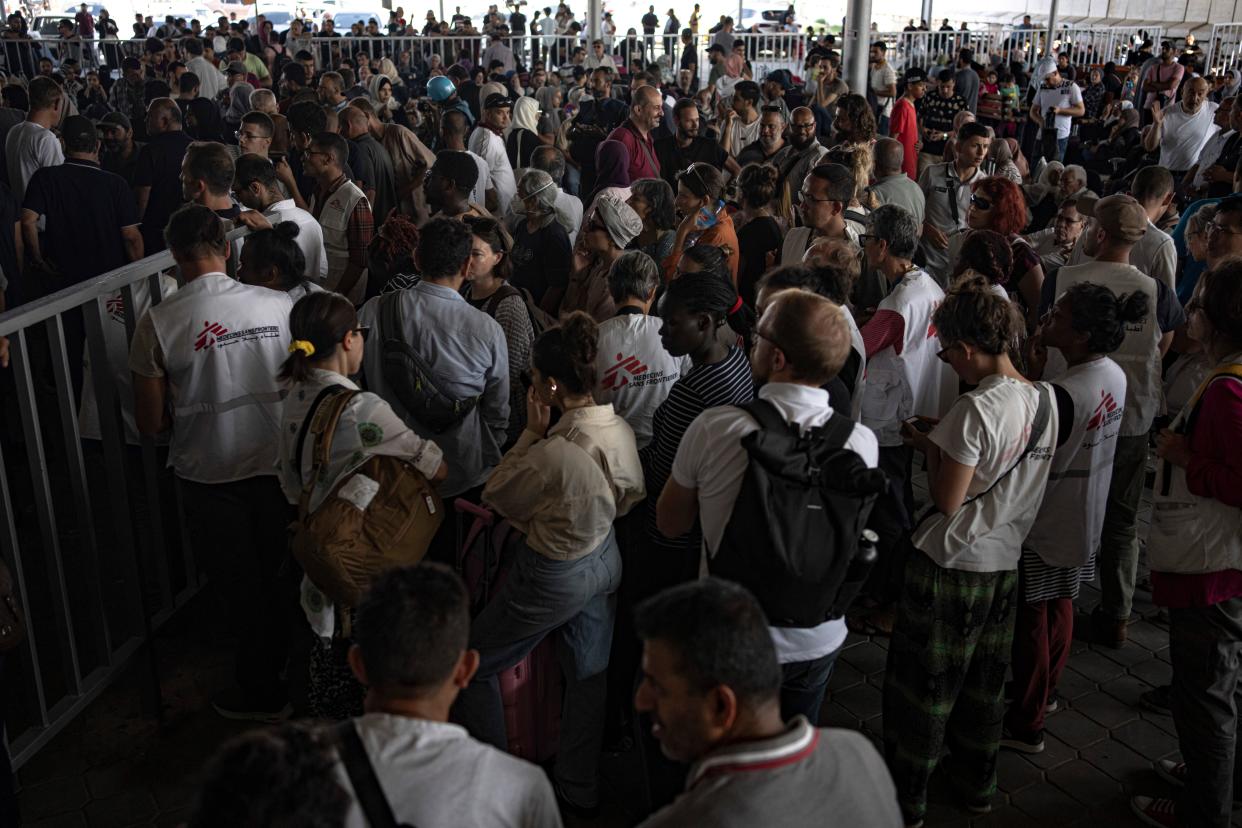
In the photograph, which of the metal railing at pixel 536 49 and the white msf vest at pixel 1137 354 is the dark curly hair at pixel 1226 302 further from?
the metal railing at pixel 536 49

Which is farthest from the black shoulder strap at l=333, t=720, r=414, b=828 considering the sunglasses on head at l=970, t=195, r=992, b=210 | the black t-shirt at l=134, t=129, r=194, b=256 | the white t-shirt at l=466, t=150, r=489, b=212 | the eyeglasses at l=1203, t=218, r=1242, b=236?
the black t-shirt at l=134, t=129, r=194, b=256

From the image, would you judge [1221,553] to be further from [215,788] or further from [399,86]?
[399,86]

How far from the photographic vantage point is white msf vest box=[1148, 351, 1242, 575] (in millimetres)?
3215

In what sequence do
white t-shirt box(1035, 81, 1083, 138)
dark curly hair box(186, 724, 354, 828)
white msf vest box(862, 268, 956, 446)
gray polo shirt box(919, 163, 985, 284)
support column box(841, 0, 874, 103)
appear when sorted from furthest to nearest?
white t-shirt box(1035, 81, 1083, 138) → support column box(841, 0, 874, 103) → gray polo shirt box(919, 163, 985, 284) → white msf vest box(862, 268, 956, 446) → dark curly hair box(186, 724, 354, 828)

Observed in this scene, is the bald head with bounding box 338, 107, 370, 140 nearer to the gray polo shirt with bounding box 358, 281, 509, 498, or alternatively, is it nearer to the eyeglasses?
the gray polo shirt with bounding box 358, 281, 509, 498

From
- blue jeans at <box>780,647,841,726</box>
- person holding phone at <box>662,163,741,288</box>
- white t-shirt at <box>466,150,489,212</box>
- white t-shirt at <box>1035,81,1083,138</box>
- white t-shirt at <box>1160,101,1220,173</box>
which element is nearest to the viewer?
blue jeans at <box>780,647,841,726</box>

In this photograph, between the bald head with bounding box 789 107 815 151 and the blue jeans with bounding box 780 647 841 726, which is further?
the bald head with bounding box 789 107 815 151

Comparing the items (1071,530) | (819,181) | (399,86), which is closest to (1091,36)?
A: (399,86)

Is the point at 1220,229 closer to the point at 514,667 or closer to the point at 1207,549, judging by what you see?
the point at 1207,549

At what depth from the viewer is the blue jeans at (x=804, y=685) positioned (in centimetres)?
288

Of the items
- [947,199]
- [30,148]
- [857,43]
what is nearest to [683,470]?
[947,199]

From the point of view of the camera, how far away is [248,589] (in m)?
3.91

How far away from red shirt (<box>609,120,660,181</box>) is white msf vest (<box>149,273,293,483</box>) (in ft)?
15.1

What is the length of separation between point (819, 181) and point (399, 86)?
12.4m
